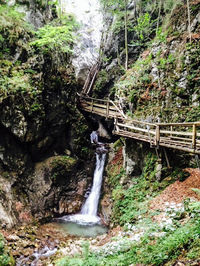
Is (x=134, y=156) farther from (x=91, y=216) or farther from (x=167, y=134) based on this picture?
(x=91, y=216)

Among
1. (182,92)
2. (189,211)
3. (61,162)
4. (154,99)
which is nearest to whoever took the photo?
(189,211)

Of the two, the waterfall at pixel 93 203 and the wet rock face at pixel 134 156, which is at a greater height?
the wet rock face at pixel 134 156

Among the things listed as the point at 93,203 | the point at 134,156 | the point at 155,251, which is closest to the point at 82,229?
the point at 93,203

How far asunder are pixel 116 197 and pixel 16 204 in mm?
5379

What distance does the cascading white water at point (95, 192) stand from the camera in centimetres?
1284

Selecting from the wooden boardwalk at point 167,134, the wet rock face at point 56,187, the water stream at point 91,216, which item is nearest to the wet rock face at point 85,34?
the wooden boardwalk at point 167,134

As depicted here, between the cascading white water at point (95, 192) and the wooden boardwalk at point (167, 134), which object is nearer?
the wooden boardwalk at point (167, 134)

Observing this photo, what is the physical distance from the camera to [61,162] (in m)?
13.5

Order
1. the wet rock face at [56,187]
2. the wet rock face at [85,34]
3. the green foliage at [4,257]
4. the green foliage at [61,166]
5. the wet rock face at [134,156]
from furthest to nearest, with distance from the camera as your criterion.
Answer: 1. the wet rock face at [85,34]
2. the green foliage at [61,166]
3. the wet rock face at [56,187]
4. the wet rock face at [134,156]
5. the green foliage at [4,257]

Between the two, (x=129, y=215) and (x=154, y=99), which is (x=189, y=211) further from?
(x=154, y=99)

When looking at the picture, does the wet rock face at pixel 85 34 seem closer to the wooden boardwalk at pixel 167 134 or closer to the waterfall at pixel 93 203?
the wooden boardwalk at pixel 167 134

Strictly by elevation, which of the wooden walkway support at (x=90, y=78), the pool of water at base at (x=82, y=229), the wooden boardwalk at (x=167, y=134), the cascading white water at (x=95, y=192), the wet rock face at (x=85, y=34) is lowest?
the pool of water at base at (x=82, y=229)

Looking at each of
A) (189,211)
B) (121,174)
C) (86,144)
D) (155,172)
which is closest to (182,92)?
(155,172)

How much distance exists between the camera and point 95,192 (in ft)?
44.9
